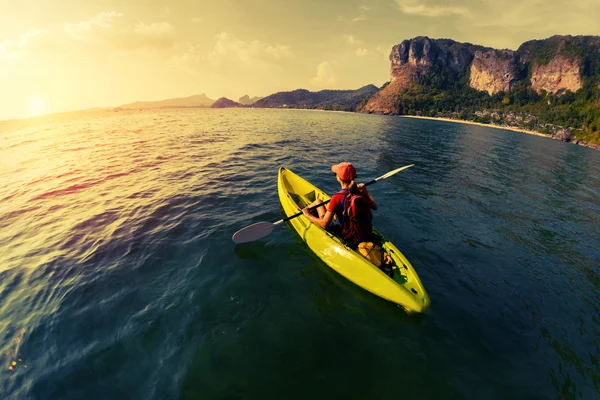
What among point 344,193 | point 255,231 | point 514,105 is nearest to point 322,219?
point 344,193

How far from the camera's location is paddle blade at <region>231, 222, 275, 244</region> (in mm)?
8211

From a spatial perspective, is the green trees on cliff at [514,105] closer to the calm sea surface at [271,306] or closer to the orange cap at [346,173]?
the calm sea surface at [271,306]

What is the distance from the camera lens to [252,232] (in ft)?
27.6

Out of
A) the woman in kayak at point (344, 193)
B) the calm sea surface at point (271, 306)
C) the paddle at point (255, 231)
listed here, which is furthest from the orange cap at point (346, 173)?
the calm sea surface at point (271, 306)

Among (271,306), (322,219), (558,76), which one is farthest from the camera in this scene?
(558,76)

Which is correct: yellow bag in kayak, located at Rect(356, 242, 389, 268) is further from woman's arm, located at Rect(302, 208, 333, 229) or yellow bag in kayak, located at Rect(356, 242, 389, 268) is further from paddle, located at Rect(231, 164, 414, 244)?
paddle, located at Rect(231, 164, 414, 244)

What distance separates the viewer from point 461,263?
7.92m

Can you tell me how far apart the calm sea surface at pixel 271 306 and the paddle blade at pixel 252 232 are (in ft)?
1.76

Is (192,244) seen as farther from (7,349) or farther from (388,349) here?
(388,349)

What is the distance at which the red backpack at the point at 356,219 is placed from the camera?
6.63m

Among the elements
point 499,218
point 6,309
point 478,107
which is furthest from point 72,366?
point 478,107

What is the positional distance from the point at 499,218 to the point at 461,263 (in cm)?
579

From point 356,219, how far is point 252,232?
3.66m

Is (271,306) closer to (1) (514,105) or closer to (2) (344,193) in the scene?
(2) (344,193)
